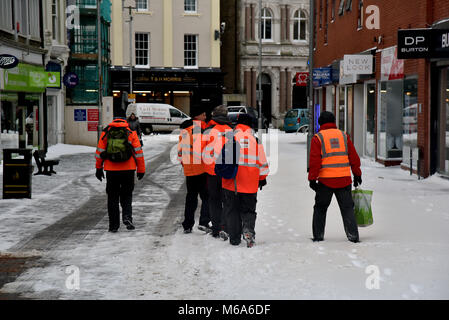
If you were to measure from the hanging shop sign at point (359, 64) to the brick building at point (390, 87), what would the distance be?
9.6 inches

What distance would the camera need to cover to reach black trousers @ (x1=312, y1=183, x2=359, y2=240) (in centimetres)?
927

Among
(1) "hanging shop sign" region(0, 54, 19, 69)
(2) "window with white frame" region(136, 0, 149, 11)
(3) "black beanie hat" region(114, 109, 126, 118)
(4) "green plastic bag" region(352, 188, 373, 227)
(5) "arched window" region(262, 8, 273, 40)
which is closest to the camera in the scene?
(4) "green plastic bag" region(352, 188, 373, 227)

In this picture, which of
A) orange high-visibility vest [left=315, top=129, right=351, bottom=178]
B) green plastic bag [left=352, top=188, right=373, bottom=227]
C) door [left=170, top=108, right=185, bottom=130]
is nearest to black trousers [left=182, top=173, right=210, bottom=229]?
orange high-visibility vest [left=315, top=129, right=351, bottom=178]

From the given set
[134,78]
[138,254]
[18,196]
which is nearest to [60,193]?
[18,196]

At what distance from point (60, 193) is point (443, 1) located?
33.0ft

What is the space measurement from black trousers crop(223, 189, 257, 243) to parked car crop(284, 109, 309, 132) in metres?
38.7

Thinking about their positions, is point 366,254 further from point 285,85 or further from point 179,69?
point 285,85

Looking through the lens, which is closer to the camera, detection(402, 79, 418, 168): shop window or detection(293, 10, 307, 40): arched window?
detection(402, 79, 418, 168): shop window

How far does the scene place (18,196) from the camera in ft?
46.8

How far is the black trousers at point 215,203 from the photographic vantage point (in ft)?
32.5

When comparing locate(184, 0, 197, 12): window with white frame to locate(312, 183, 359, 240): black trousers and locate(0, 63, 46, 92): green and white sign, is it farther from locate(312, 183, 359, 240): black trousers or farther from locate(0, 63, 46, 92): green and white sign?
locate(312, 183, 359, 240): black trousers

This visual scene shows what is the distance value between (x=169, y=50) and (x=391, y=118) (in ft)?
112

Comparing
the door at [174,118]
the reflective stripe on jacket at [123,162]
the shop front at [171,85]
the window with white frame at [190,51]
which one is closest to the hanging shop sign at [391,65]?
the reflective stripe on jacket at [123,162]

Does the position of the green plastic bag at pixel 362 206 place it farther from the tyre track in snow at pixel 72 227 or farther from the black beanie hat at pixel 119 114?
the tyre track in snow at pixel 72 227
